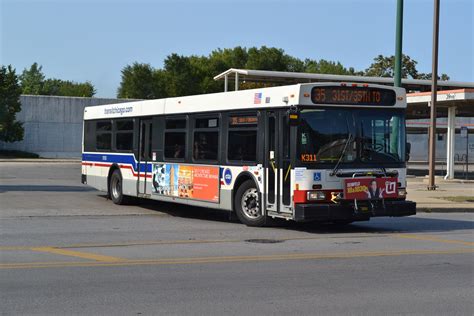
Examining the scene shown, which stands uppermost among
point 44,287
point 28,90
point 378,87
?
point 28,90

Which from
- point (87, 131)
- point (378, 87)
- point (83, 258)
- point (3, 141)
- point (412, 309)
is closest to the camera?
point (412, 309)

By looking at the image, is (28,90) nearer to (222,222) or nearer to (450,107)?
(450,107)

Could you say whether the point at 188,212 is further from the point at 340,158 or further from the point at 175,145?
the point at 340,158

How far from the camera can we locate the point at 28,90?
414 feet

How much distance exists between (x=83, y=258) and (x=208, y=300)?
3.44 meters

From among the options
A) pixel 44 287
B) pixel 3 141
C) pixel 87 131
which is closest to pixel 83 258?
pixel 44 287

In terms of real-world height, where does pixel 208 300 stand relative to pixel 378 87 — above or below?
below

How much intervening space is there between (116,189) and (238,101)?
6.67 meters

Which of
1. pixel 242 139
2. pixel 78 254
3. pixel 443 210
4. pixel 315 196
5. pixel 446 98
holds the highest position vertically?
pixel 446 98

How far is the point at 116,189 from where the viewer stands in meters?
20.6

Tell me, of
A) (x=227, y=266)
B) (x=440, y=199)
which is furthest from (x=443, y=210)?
(x=227, y=266)

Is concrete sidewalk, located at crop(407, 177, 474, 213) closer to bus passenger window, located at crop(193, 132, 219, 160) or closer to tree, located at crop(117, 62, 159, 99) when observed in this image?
bus passenger window, located at crop(193, 132, 219, 160)

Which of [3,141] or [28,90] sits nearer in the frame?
[3,141]

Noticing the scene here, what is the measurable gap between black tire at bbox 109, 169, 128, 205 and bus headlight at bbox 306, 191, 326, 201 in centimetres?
797
